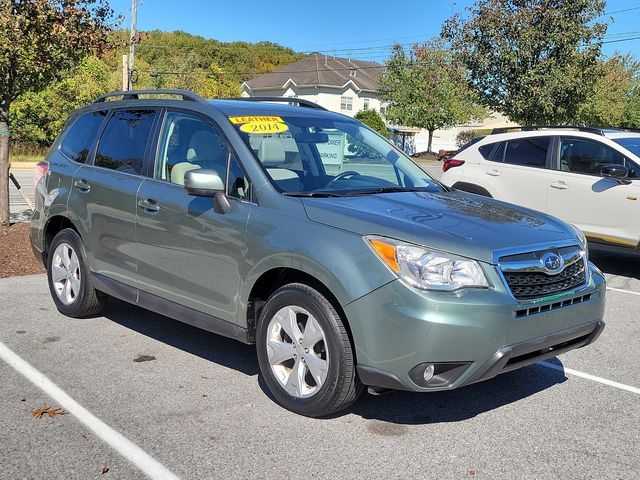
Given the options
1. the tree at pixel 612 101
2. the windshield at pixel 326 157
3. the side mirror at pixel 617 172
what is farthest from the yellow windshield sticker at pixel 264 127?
the tree at pixel 612 101

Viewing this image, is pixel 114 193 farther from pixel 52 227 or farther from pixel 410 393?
pixel 410 393

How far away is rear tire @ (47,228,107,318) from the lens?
5.49 m

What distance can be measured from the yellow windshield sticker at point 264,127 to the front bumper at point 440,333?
1.57 m

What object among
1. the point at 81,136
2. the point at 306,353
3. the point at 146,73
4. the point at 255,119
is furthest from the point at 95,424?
the point at 146,73

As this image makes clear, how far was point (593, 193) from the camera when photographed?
8.22 meters

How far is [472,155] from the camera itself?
9.62 metres

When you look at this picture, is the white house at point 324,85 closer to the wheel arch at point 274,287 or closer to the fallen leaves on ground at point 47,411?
the wheel arch at point 274,287

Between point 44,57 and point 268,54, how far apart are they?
88.3m

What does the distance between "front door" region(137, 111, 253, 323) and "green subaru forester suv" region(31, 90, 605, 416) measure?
0.04ft

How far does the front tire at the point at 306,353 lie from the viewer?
139 inches

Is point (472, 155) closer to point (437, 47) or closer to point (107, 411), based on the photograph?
point (107, 411)

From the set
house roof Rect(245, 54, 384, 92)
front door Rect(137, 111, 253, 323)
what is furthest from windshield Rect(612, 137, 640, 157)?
house roof Rect(245, 54, 384, 92)

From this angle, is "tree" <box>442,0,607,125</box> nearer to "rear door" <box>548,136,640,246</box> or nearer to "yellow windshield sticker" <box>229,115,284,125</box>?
"rear door" <box>548,136,640,246</box>

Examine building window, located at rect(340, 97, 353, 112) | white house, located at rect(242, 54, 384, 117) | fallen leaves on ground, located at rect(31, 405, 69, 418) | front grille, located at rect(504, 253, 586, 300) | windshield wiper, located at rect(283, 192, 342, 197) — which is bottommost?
fallen leaves on ground, located at rect(31, 405, 69, 418)
